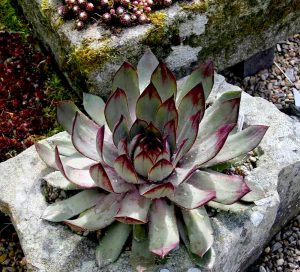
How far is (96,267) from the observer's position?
7.43 feet

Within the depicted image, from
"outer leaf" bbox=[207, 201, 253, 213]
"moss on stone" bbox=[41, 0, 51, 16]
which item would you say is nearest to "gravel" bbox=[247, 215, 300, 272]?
"outer leaf" bbox=[207, 201, 253, 213]

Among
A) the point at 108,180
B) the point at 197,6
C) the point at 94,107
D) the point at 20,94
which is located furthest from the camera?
the point at 20,94

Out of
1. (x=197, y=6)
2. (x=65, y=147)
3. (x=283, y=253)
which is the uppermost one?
(x=197, y=6)

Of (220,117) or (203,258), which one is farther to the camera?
(220,117)

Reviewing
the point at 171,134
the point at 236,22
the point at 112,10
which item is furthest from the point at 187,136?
the point at 236,22

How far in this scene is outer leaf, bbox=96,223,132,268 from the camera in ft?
7.38

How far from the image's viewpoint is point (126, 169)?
2.19m

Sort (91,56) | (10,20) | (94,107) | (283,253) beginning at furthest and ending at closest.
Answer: (10,20), (283,253), (91,56), (94,107)

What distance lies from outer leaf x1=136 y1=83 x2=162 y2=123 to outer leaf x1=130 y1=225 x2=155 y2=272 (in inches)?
16.6

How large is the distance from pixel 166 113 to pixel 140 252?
53 cm

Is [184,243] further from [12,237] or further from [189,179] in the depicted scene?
[12,237]

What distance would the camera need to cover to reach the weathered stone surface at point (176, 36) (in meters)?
2.84

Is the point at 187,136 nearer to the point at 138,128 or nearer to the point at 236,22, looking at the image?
the point at 138,128

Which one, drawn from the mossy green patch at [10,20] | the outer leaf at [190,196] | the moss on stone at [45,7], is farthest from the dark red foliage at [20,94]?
the outer leaf at [190,196]
